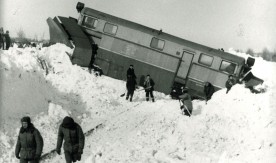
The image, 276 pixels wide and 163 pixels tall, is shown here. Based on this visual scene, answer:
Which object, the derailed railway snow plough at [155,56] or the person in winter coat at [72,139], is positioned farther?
the derailed railway snow plough at [155,56]

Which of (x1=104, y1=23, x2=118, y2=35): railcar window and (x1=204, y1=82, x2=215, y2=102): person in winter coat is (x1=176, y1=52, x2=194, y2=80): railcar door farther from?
(x1=104, y1=23, x2=118, y2=35): railcar window

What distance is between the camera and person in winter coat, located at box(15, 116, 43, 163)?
326 inches

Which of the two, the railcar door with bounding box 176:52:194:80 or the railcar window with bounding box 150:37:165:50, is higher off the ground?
the railcar window with bounding box 150:37:165:50

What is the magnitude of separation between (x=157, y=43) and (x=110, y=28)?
282 cm

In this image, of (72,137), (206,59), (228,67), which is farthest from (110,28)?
(72,137)

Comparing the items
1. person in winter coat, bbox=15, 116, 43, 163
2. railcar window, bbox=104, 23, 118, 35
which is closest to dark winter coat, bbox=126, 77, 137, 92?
railcar window, bbox=104, 23, 118, 35

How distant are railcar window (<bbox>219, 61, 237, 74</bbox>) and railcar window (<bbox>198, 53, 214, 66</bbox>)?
65 cm

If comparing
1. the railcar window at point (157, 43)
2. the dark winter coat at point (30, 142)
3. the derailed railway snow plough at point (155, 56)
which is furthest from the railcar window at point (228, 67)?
the dark winter coat at point (30, 142)

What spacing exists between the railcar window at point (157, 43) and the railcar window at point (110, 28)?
2232 mm

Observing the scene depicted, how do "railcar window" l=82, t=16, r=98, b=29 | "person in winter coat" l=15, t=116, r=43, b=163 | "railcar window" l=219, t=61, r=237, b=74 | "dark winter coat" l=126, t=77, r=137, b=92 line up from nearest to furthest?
"person in winter coat" l=15, t=116, r=43, b=163, "dark winter coat" l=126, t=77, r=137, b=92, "railcar window" l=219, t=61, r=237, b=74, "railcar window" l=82, t=16, r=98, b=29

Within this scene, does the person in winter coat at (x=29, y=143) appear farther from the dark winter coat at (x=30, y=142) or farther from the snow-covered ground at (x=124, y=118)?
the snow-covered ground at (x=124, y=118)

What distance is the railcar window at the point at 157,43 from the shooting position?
2094cm

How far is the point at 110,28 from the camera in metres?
21.2

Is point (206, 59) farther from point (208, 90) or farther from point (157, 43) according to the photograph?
point (157, 43)
